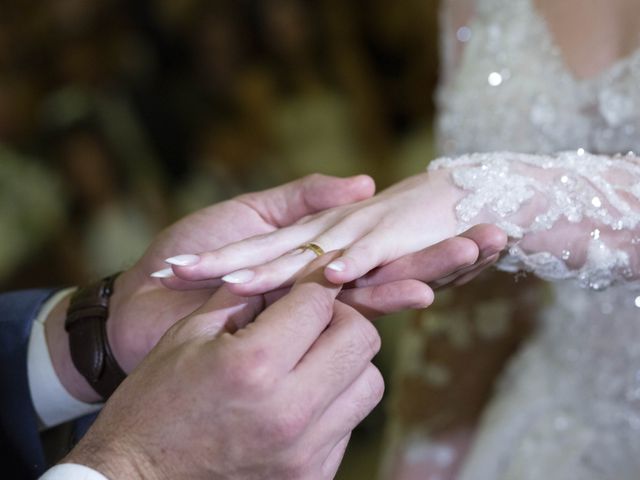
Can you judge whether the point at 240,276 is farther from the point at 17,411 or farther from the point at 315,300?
the point at 17,411

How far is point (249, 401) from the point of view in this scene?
0.64m

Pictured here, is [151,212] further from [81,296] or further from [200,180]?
[81,296]

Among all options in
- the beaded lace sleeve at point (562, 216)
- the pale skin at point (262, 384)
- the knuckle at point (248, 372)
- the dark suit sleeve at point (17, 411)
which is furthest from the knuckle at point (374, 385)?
the dark suit sleeve at point (17, 411)

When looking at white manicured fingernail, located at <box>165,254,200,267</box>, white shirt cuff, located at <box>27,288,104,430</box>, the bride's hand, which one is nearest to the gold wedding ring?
the bride's hand

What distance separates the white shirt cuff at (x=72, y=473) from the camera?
0.66 m

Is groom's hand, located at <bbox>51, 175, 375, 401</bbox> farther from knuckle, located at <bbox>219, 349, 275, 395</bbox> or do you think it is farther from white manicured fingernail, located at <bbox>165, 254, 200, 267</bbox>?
knuckle, located at <bbox>219, 349, 275, 395</bbox>

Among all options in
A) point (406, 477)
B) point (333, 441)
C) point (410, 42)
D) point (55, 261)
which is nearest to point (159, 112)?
point (55, 261)

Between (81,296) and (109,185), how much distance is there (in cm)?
191

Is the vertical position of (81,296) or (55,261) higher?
(81,296)

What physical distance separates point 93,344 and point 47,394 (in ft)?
0.35

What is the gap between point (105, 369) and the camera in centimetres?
95

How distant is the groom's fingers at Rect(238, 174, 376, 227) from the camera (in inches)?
37.2

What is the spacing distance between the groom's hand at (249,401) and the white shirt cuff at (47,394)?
0.31 m

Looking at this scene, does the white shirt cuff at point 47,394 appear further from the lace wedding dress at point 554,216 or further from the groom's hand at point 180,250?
the lace wedding dress at point 554,216
